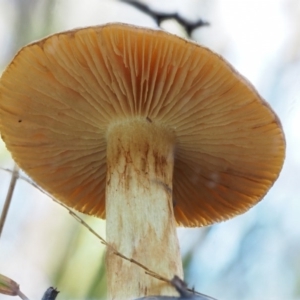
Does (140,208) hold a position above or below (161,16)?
below

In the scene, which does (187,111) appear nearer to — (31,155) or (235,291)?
(31,155)

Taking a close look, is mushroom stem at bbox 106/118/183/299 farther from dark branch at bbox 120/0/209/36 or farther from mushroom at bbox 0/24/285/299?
dark branch at bbox 120/0/209/36

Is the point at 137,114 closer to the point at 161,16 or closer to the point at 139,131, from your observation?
the point at 139,131

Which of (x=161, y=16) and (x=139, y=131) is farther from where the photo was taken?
(x=161, y=16)

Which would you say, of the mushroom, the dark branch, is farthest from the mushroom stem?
the dark branch

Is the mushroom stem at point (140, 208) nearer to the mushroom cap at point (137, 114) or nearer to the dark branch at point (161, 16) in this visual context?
the mushroom cap at point (137, 114)

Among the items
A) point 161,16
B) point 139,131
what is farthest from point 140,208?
point 161,16

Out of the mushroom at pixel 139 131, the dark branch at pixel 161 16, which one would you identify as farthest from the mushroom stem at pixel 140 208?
the dark branch at pixel 161 16
